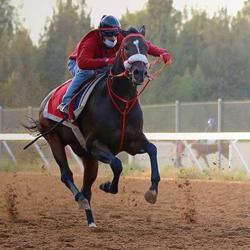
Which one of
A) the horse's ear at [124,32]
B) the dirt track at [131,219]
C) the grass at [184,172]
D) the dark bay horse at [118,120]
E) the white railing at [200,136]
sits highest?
the horse's ear at [124,32]

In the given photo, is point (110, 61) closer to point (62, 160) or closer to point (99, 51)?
point (99, 51)

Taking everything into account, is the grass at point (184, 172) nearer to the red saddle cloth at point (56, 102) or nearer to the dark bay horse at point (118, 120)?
the red saddle cloth at point (56, 102)

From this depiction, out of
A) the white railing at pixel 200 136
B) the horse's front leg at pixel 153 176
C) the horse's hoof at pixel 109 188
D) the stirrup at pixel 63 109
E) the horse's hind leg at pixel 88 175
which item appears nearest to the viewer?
the horse's front leg at pixel 153 176

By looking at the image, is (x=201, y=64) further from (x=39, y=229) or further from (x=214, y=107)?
(x=39, y=229)

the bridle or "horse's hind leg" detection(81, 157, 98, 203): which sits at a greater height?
the bridle

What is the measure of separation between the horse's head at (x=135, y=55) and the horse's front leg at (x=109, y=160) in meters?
1.00

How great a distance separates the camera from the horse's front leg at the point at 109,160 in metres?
9.88

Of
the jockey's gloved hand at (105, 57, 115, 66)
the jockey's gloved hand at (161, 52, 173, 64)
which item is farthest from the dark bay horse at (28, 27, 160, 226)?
the jockey's gloved hand at (161, 52, 173, 64)

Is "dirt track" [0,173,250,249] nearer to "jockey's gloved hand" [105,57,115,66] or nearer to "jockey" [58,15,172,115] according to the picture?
"jockey" [58,15,172,115]

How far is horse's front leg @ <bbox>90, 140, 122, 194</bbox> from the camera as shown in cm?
988

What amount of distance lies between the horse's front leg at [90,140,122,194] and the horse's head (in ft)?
3.27

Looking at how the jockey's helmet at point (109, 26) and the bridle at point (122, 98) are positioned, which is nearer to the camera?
the bridle at point (122, 98)

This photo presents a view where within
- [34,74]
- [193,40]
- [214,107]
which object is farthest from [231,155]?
[193,40]

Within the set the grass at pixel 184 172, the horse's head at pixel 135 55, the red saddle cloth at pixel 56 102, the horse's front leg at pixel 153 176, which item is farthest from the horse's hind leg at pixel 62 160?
the grass at pixel 184 172
